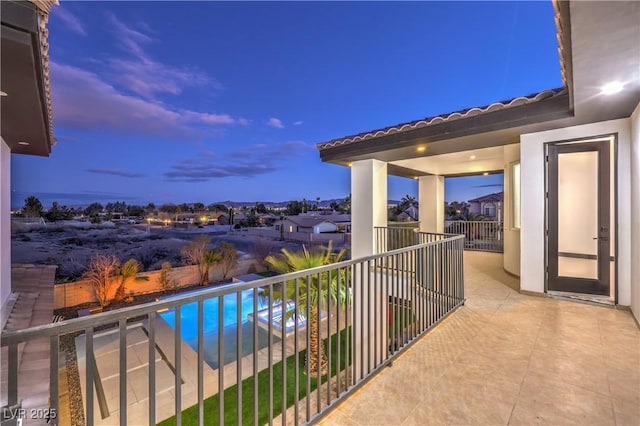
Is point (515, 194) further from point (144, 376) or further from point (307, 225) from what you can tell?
point (307, 225)

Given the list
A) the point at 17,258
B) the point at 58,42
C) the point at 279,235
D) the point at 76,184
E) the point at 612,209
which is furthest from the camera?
the point at 76,184

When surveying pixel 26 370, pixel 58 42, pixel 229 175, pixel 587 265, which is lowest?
pixel 26 370

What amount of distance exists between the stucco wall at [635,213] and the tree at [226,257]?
14.1 meters

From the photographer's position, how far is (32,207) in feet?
37.8

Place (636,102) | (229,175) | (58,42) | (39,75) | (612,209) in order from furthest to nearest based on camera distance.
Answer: (229,175), (58,42), (612,209), (636,102), (39,75)

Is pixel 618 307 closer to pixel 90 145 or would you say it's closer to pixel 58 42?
pixel 58 42

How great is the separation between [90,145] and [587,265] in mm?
32339

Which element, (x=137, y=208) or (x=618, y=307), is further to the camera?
(x=137, y=208)

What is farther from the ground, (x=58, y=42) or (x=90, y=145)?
(x=58, y=42)

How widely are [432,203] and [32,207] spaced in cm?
1565

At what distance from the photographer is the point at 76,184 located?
80.5 feet

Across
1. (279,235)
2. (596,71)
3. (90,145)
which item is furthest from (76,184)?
(596,71)

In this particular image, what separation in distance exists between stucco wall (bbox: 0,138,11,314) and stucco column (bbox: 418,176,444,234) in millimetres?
10314

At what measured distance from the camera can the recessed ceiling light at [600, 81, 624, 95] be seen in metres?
2.80
